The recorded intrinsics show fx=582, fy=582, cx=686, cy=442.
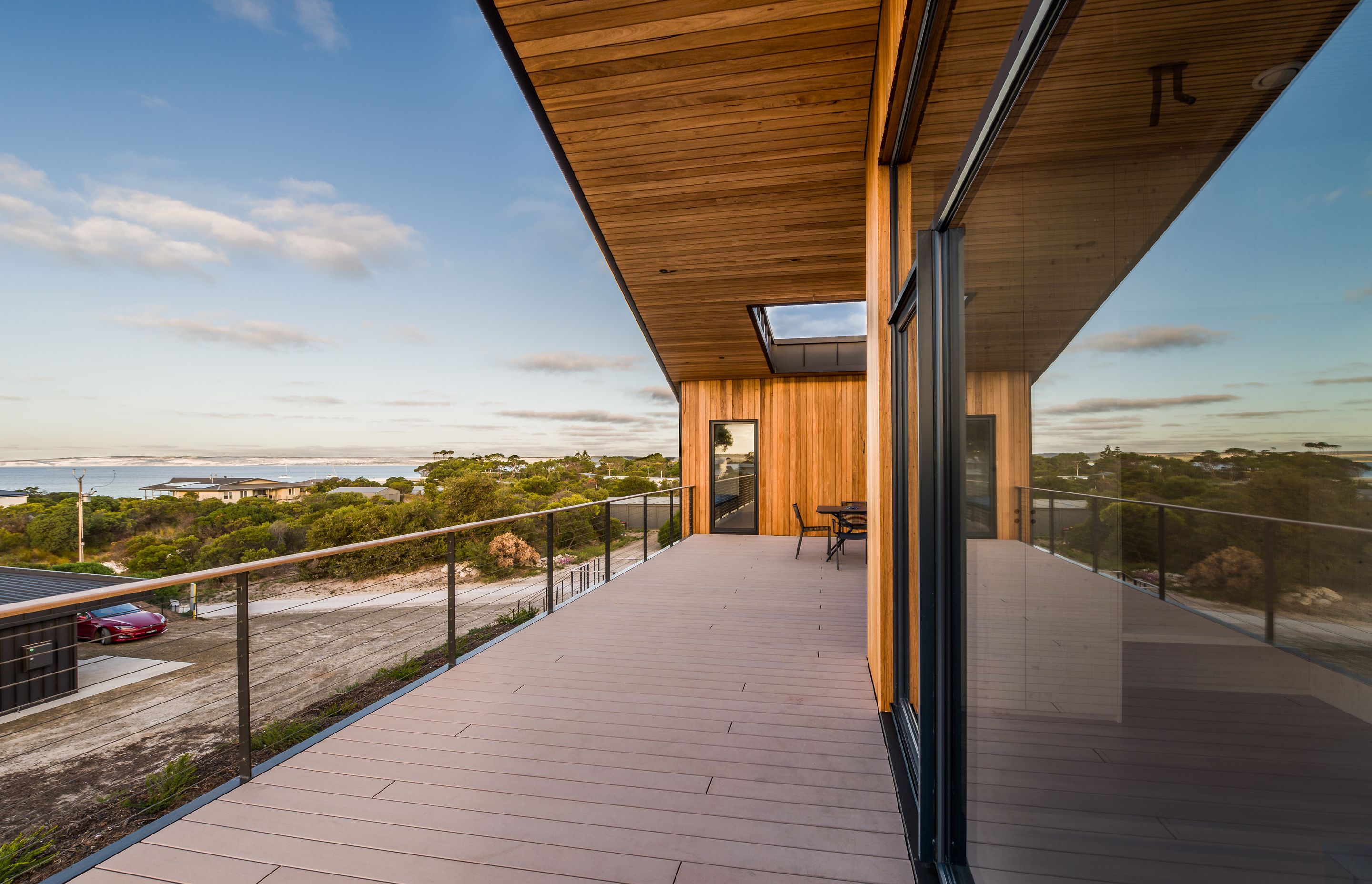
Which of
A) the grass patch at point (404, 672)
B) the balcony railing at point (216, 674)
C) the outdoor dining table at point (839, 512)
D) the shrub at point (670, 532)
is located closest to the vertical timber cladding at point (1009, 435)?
the balcony railing at point (216, 674)

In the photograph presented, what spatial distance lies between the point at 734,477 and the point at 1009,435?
7.84 metres

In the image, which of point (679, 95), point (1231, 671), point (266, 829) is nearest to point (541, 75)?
point (679, 95)

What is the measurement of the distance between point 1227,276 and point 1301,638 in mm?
245

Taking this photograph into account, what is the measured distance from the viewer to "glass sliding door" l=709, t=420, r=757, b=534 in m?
8.87

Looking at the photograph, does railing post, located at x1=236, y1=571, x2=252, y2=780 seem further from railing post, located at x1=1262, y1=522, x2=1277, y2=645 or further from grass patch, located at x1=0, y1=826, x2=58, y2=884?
railing post, located at x1=1262, y1=522, x2=1277, y2=645

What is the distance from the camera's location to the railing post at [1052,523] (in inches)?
32.9

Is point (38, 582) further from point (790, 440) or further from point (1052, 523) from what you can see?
point (1052, 523)

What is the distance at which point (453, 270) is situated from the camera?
2244cm

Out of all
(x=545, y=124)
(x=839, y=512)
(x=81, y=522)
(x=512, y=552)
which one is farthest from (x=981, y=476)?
(x=81, y=522)

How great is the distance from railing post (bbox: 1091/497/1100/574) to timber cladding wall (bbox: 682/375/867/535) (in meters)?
7.97

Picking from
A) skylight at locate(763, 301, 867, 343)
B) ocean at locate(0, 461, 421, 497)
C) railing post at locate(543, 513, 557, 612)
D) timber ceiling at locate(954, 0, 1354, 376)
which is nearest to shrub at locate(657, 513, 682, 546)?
skylight at locate(763, 301, 867, 343)

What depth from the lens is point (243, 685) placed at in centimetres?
221

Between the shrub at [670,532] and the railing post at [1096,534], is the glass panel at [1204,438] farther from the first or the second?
the shrub at [670,532]

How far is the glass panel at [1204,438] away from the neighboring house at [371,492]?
23505mm
